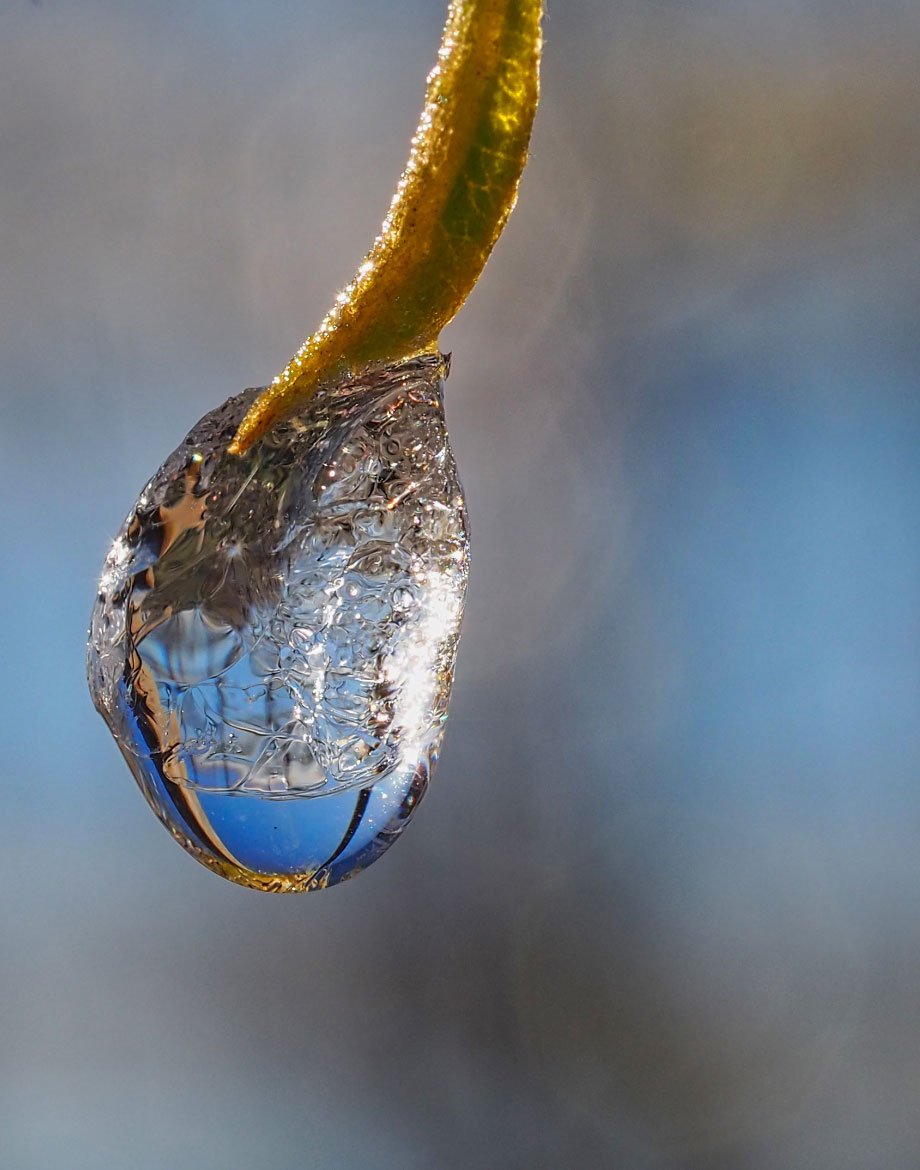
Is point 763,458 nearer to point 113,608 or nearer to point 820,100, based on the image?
point 820,100

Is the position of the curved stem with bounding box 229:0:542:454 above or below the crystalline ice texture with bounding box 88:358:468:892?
above

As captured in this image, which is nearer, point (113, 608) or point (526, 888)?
point (113, 608)

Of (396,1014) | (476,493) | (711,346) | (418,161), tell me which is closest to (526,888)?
(396,1014)

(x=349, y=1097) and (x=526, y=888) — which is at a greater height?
(x=526, y=888)

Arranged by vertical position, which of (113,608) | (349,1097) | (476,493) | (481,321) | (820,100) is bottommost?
(349,1097)

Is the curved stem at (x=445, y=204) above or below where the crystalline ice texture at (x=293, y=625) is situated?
above
